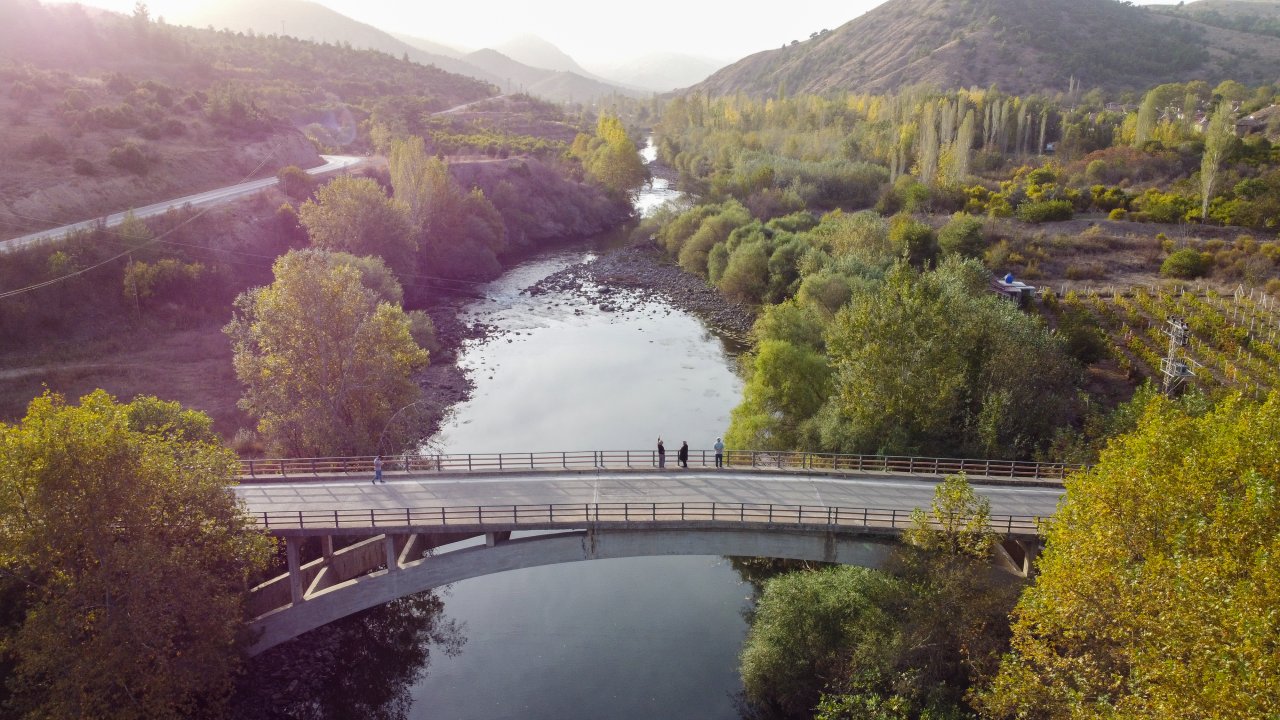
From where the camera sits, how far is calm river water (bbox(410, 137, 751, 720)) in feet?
85.7

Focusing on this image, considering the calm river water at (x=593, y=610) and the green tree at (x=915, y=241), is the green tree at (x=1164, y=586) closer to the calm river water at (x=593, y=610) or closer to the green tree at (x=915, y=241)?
the calm river water at (x=593, y=610)

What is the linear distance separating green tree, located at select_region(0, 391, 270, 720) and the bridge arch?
11.1 ft

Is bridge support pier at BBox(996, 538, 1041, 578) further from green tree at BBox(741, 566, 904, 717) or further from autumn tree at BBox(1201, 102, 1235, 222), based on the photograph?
autumn tree at BBox(1201, 102, 1235, 222)

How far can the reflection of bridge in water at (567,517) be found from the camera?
25297mm

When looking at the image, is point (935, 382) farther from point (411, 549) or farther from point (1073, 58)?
point (1073, 58)

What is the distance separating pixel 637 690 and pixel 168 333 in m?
45.1

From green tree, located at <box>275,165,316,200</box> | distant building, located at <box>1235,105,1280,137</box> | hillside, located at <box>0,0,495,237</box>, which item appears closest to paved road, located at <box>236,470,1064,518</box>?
hillside, located at <box>0,0,495,237</box>

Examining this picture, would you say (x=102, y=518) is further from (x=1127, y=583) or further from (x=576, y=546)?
(x=1127, y=583)

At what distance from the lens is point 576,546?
26.3 m

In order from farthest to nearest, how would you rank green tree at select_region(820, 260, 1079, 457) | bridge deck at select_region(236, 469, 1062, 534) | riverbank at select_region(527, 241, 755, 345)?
riverbank at select_region(527, 241, 755, 345) → green tree at select_region(820, 260, 1079, 457) → bridge deck at select_region(236, 469, 1062, 534)

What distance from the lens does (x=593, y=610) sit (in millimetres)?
30672

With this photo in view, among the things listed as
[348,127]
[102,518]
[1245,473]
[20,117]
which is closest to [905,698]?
[1245,473]

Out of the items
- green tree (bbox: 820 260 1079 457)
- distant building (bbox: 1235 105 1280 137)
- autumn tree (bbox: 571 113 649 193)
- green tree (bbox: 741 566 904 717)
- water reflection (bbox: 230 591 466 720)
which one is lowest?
water reflection (bbox: 230 591 466 720)

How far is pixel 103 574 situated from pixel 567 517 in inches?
525
